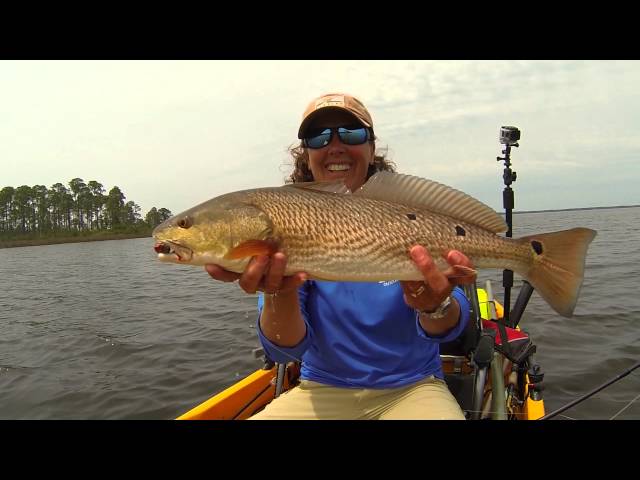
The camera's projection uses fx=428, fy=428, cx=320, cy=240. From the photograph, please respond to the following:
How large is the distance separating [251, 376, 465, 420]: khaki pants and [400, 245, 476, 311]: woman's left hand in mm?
737

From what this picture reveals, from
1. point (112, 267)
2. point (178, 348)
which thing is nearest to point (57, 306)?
point (178, 348)

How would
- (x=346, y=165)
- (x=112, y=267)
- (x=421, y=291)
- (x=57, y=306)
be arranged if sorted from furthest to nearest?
1. (x=112, y=267)
2. (x=57, y=306)
3. (x=346, y=165)
4. (x=421, y=291)

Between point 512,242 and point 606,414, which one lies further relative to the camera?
point 606,414

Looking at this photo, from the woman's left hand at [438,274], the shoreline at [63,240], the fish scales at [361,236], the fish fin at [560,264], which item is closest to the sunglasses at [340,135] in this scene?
the fish scales at [361,236]

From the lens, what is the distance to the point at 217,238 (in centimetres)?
270

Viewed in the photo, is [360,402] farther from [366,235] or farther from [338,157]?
[338,157]

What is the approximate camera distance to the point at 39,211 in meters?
75.9

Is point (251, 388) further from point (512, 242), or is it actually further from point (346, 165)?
point (512, 242)

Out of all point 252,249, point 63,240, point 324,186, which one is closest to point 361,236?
point 324,186

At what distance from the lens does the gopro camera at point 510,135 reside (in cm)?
569

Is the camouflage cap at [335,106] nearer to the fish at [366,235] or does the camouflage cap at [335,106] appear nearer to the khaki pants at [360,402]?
the fish at [366,235]

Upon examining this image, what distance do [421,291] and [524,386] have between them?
300cm

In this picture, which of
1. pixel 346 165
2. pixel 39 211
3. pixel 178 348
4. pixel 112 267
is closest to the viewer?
pixel 346 165

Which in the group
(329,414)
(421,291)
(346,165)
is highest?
(346,165)
